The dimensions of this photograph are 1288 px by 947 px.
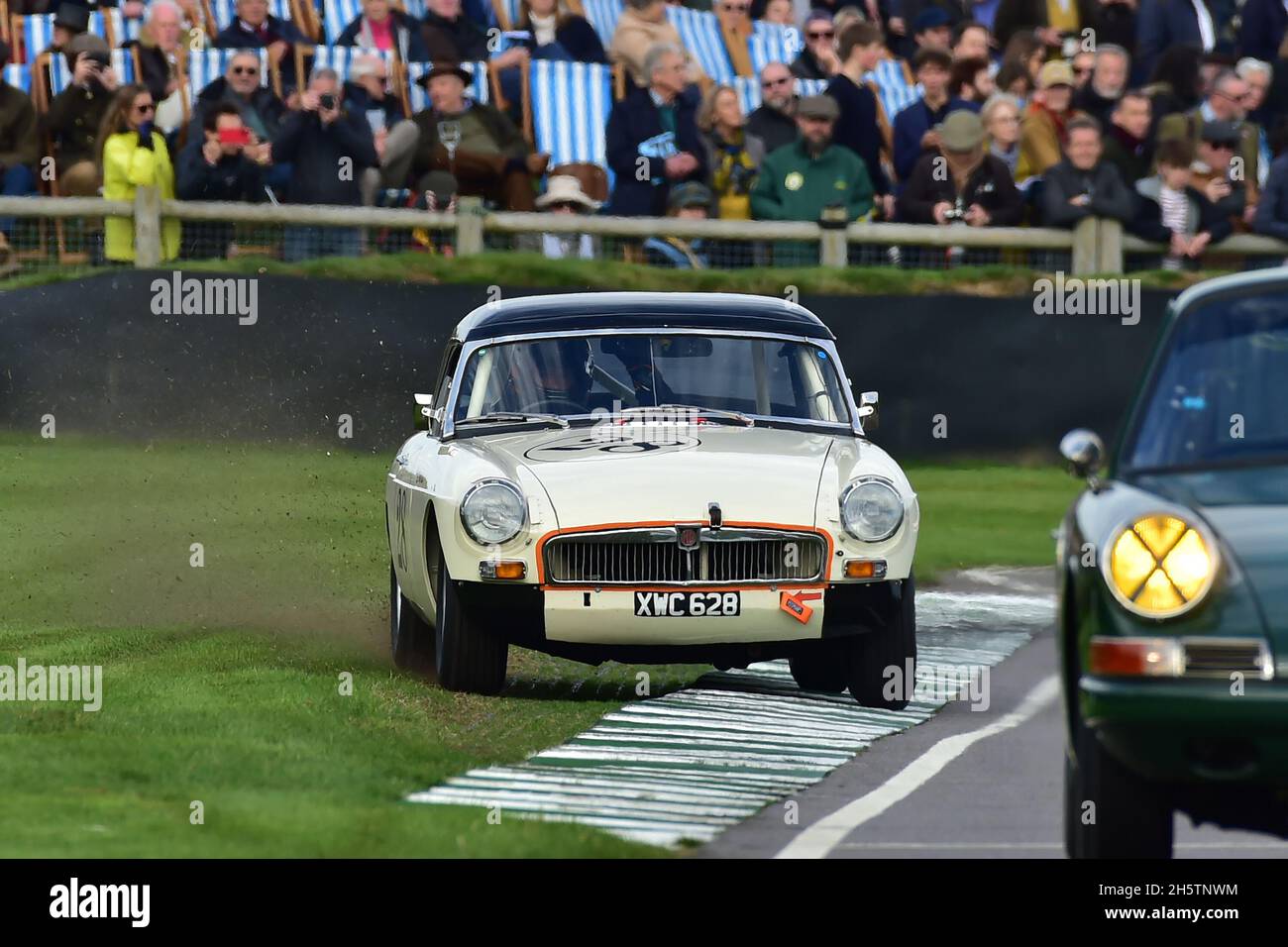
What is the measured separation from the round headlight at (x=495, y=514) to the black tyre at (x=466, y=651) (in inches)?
9.1

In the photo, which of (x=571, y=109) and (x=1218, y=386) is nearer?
(x=1218, y=386)

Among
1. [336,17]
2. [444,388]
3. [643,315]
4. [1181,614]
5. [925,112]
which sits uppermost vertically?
[336,17]

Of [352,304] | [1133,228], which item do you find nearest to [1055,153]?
[1133,228]

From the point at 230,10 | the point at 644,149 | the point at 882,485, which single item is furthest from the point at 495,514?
the point at 230,10

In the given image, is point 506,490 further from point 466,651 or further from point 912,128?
point 912,128

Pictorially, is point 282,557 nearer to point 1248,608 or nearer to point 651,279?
point 651,279

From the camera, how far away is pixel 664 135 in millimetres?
18141

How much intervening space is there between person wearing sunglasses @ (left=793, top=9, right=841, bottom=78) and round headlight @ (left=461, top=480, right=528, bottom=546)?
11.2m

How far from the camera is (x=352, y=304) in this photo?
1817 centimetres

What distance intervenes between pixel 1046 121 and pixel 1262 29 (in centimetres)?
353

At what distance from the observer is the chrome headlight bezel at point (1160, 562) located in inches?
238

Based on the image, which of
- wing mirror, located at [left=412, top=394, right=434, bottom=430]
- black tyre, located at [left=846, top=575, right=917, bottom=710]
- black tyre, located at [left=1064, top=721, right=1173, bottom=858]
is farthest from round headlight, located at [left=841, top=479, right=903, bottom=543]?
black tyre, located at [left=1064, top=721, right=1173, bottom=858]

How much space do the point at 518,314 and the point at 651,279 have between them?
311 inches

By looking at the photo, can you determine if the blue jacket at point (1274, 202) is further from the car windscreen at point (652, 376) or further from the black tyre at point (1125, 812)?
the black tyre at point (1125, 812)
